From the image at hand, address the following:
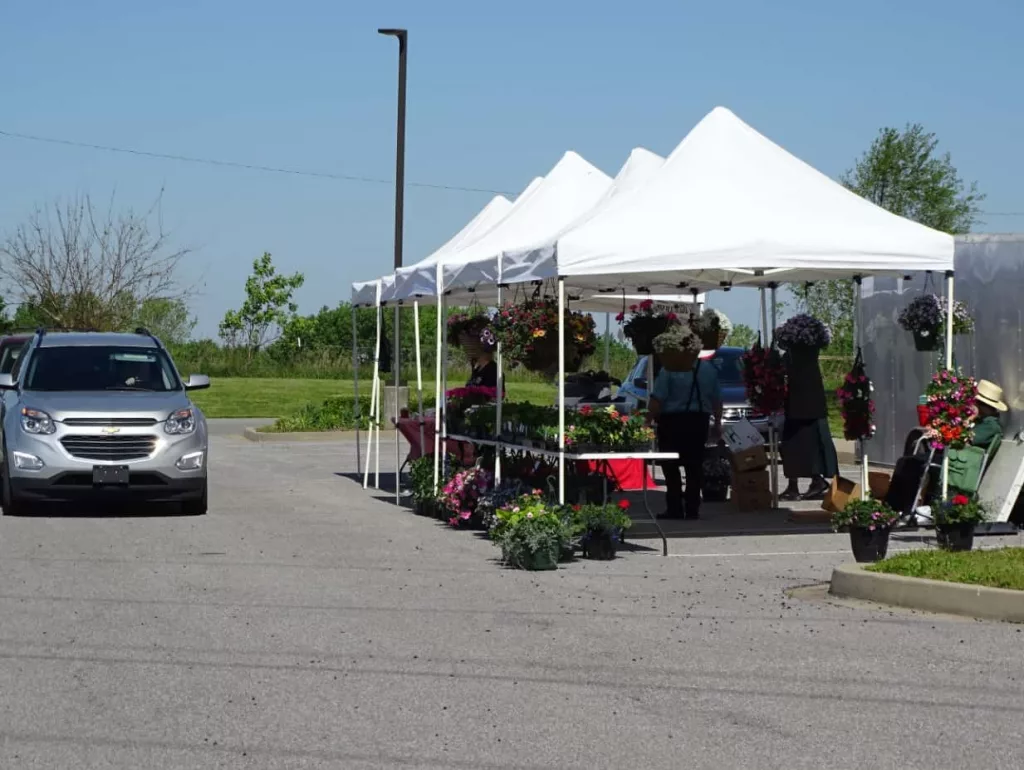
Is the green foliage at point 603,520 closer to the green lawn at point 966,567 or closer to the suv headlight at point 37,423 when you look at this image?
the green lawn at point 966,567

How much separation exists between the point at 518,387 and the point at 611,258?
138ft

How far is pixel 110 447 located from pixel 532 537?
584cm

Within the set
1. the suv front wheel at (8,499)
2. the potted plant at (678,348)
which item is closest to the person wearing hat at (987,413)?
the potted plant at (678,348)

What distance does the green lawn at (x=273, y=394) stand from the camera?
4544cm

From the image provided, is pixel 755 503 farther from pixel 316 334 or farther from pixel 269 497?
pixel 316 334

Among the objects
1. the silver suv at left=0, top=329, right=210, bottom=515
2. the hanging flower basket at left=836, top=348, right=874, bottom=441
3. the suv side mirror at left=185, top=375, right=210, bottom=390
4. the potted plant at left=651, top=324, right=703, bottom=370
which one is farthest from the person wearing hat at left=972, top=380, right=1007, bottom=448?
the suv side mirror at left=185, top=375, right=210, bottom=390

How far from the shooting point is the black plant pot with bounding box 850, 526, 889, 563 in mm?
13422

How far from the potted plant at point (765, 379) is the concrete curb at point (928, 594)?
22.1 ft

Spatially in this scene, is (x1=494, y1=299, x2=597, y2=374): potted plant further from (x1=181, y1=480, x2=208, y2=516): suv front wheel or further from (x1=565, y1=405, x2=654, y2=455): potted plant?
(x1=181, y1=480, x2=208, y2=516): suv front wheel

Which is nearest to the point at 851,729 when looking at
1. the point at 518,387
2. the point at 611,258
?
the point at 611,258

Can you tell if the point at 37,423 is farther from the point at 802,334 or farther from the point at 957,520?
the point at 957,520

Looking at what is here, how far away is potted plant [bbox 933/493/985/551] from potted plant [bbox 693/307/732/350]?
206 inches

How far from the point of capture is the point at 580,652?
9.48 metres

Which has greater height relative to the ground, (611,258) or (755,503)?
(611,258)
